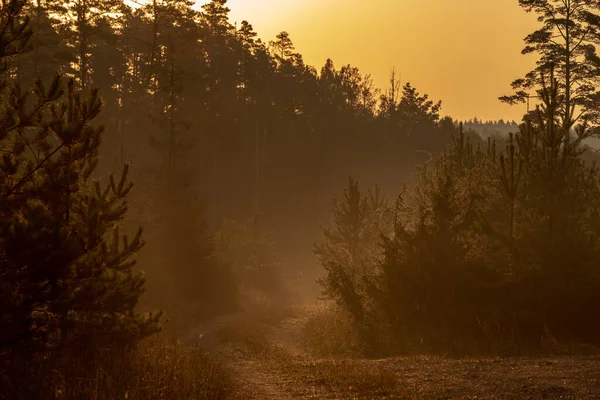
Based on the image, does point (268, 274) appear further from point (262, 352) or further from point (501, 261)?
point (501, 261)

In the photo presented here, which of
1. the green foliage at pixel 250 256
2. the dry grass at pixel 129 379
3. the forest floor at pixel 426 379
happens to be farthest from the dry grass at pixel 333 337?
the green foliage at pixel 250 256

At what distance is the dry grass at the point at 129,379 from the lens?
1013cm

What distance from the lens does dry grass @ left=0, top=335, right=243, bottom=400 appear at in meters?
10.1

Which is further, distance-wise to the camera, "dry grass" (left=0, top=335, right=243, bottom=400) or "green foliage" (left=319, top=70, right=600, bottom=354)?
"green foliage" (left=319, top=70, right=600, bottom=354)

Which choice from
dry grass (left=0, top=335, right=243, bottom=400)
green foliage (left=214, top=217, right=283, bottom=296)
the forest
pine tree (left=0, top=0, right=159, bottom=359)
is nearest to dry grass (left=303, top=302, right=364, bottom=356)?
the forest

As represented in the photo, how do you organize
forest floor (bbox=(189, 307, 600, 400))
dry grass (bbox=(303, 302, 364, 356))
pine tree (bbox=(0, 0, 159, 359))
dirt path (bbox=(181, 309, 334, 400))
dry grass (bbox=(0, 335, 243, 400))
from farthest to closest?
dry grass (bbox=(303, 302, 364, 356)), dirt path (bbox=(181, 309, 334, 400)), forest floor (bbox=(189, 307, 600, 400)), pine tree (bbox=(0, 0, 159, 359)), dry grass (bbox=(0, 335, 243, 400))

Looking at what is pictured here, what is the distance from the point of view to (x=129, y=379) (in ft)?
37.0

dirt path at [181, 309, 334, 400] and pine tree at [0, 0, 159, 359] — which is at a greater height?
pine tree at [0, 0, 159, 359]

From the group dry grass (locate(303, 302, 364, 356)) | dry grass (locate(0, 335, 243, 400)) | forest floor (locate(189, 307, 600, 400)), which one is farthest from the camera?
dry grass (locate(303, 302, 364, 356))

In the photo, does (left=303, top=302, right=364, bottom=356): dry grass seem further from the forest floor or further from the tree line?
the forest floor

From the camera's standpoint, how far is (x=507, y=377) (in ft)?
42.0

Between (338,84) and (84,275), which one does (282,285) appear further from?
(338,84)

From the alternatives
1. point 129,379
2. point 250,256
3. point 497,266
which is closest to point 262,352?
point 497,266

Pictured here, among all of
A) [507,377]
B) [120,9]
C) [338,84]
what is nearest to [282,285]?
[120,9]
